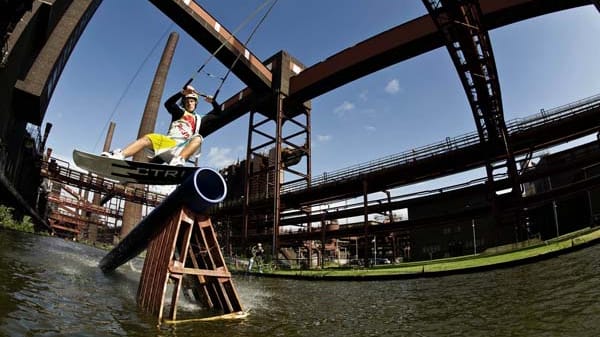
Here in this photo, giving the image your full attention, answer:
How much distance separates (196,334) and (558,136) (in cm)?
1988

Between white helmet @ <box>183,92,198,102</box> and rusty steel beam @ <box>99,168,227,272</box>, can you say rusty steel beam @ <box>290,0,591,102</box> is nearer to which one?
white helmet @ <box>183,92,198,102</box>

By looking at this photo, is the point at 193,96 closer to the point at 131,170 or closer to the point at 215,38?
the point at 131,170

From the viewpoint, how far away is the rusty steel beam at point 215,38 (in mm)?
22219

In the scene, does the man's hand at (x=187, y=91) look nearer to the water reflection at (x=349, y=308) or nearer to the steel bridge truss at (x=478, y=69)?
the water reflection at (x=349, y=308)

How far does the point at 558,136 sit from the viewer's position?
17969 mm

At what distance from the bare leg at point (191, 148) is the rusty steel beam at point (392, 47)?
16.0 metres

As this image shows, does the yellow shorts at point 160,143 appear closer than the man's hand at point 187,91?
Yes

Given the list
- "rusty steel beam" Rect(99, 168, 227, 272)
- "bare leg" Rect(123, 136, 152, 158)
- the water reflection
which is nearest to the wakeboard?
"bare leg" Rect(123, 136, 152, 158)

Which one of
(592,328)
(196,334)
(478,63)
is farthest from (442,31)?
(196,334)

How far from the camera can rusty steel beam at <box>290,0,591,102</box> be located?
57.7 feet

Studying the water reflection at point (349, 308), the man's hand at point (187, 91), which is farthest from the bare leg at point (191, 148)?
the water reflection at point (349, 308)

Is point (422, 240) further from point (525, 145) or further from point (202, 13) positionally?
point (202, 13)

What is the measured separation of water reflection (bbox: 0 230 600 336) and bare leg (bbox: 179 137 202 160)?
242cm

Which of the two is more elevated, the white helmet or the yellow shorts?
the white helmet
